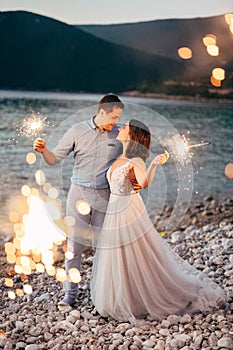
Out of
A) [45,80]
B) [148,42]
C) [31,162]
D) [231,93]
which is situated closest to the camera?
[31,162]

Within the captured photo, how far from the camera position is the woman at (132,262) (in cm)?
285

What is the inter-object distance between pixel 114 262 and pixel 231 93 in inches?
578

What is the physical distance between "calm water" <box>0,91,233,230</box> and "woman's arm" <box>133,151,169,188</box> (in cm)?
13

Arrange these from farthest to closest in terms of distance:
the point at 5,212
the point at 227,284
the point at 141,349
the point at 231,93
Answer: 1. the point at 231,93
2. the point at 5,212
3. the point at 227,284
4. the point at 141,349

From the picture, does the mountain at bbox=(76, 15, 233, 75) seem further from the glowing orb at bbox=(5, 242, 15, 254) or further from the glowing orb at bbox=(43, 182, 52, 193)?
the glowing orb at bbox=(43, 182, 52, 193)

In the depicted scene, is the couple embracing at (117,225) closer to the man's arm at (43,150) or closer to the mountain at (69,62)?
the man's arm at (43,150)

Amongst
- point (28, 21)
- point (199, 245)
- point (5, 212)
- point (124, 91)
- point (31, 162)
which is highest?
point (124, 91)

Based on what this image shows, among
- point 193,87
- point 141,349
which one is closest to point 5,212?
point 141,349

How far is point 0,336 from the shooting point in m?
2.87

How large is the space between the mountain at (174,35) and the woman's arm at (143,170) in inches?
267

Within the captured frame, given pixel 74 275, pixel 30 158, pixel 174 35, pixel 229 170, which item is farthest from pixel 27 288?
pixel 174 35

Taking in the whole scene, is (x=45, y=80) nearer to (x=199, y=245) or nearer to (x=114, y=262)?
(x=199, y=245)

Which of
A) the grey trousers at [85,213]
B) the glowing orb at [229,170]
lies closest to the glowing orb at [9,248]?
the grey trousers at [85,213]

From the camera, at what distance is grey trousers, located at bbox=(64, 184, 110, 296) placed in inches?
117
